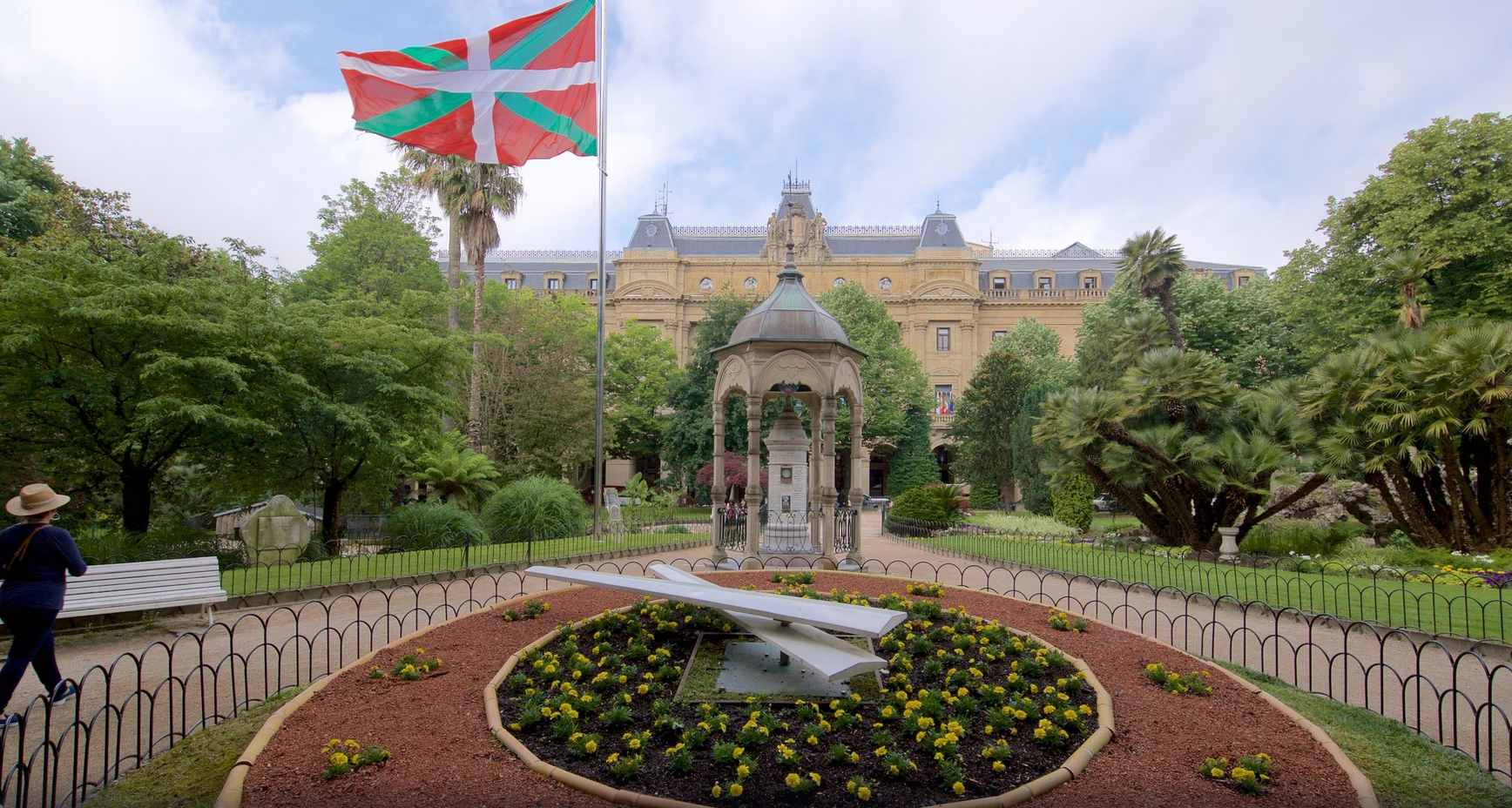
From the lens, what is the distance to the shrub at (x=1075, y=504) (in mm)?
24031

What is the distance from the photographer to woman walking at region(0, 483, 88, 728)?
5770mm

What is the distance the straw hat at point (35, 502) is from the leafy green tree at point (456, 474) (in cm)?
1583

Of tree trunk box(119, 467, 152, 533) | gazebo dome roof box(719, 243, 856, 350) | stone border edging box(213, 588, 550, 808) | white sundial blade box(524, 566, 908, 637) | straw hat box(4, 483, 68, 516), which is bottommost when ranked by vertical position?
stone border edging box(213, 588, 550, 808)

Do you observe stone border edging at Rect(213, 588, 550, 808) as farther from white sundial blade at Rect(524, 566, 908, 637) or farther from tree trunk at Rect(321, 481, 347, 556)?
tree trunk at Rect(321, 481, 347, 556)

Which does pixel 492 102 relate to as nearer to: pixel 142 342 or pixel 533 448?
pixel 142 342

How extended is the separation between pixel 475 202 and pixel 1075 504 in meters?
21.8

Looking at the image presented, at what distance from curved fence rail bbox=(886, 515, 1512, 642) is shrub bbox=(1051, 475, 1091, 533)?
Result: 4.09 m

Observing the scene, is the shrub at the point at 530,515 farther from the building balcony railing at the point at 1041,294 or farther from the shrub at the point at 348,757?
the building balcony railing at the point at 1041,294

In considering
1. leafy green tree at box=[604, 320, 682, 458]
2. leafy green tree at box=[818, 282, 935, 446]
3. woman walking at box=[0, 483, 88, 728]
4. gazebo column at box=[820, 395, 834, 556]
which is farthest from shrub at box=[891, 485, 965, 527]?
woman walking at box=[0, 483, 88, 728]

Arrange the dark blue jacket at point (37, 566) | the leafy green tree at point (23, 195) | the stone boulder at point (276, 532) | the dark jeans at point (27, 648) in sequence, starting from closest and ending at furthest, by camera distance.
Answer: the dark jeans at point (27, 648)
the dark blue jacket at point (37, 566)
the stone boulder at point (276, 532)
the leafy green tree at point (23, 195)

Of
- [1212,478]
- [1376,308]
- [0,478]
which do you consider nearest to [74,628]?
[0,478]

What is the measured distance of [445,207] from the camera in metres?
27.3

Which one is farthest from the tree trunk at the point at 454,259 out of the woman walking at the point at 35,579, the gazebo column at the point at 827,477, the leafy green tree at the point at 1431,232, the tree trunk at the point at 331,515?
the leafy green tree at the point at 1431,232

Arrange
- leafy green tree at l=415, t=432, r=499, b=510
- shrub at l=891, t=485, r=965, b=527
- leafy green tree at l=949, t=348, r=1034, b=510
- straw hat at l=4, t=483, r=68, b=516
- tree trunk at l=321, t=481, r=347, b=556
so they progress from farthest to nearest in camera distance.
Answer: leafy green tree at l=949, t=348, r=1034, b=510 → shrub at l=891, t=485, r=965, b=527 → leafy green tree at l=415, t=432, r=499, b=510 → tree trunk at l=321, t=481, r=347, b=556 → straw hat at l=4, t=483, r=68, b=516
